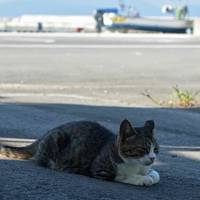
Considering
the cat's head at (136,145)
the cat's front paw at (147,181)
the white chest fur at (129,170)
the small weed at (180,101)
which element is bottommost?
the small weed at (180,101)

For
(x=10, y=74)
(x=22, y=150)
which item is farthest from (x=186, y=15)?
(x=22, y=150)

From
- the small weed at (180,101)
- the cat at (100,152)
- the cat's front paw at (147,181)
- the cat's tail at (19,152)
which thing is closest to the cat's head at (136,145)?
the cat at (100,152)

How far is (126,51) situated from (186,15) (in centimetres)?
3938

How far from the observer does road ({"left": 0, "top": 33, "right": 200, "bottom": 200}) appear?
6641mm

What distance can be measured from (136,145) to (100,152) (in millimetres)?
591

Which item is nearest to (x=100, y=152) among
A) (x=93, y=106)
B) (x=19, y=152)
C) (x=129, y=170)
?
(x=129, y=170)

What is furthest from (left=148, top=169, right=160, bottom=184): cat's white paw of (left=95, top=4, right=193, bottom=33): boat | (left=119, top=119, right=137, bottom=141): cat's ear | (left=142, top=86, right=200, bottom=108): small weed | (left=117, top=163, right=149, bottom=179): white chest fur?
(left=95, top=4, right=193, bottom=33): boat

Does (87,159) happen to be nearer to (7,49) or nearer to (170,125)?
(170,125)

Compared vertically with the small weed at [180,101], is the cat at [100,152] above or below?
above

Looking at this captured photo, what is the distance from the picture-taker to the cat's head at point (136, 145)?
662cm

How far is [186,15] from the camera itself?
235 feet

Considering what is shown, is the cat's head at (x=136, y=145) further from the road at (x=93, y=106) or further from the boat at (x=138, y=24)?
the boat at (x=138, y=24)

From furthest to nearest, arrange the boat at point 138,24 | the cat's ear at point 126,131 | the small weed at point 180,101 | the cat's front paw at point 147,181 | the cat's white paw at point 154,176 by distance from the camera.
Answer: the boat at point 138,24 → the small weed at point 180,101 → the cat's white paw at point 154,176 → the cat's front paw at point 147,181 → the cat's ear at point 126,131

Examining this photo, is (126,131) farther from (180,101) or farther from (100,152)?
(180,101)
